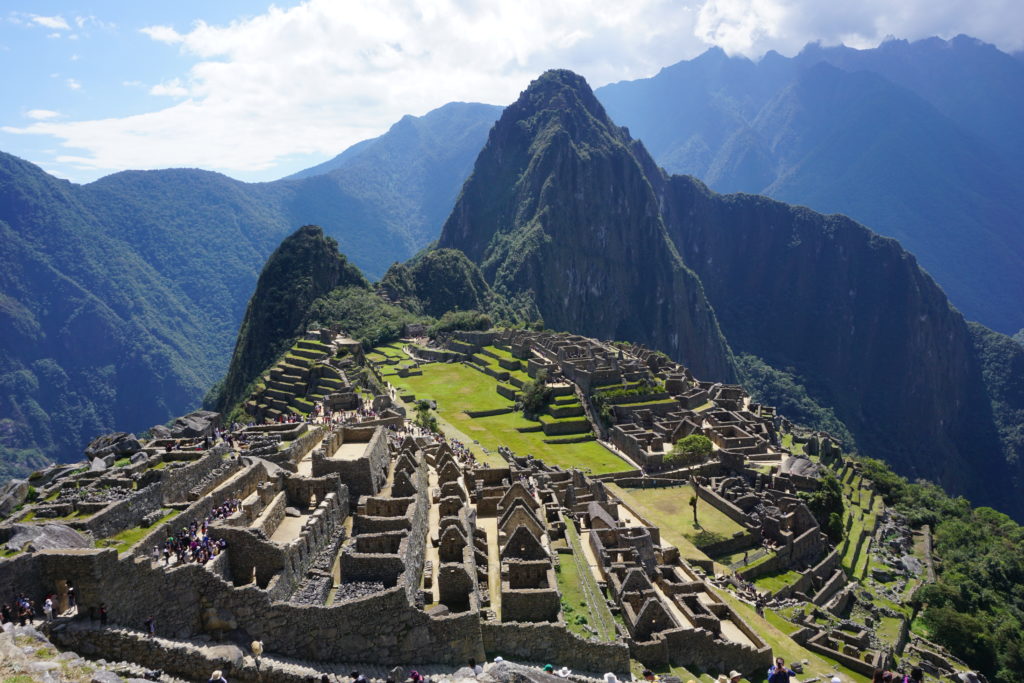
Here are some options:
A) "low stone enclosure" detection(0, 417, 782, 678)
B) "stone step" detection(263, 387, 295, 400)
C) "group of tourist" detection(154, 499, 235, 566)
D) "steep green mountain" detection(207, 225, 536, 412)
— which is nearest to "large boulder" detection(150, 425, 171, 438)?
"low stone enclosure" detection(0, 417, 782, 678)

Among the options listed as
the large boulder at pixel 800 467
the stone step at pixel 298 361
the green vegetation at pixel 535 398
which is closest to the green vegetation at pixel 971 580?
the large boulder at pixel 800 467

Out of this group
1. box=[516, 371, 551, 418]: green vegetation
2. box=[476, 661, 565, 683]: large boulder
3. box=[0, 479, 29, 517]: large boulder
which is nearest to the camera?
box=[476, 661, 565, 683]: large boulder

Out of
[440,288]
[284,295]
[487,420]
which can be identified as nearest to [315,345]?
[487,420]

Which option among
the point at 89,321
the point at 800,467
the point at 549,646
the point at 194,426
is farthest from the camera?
the point at 89,321

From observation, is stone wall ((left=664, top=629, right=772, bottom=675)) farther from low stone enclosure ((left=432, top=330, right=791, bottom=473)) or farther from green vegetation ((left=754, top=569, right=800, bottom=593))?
low stone enclosure ((left=432, top=330, right=791, bottom=473))

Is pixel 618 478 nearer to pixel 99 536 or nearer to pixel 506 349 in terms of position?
pixel 99 536

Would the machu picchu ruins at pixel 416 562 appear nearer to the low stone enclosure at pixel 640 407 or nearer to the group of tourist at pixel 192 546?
the group of tourist at pixel 192 546

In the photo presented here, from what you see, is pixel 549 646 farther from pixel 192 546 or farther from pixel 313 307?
Result: pixel 313 307
